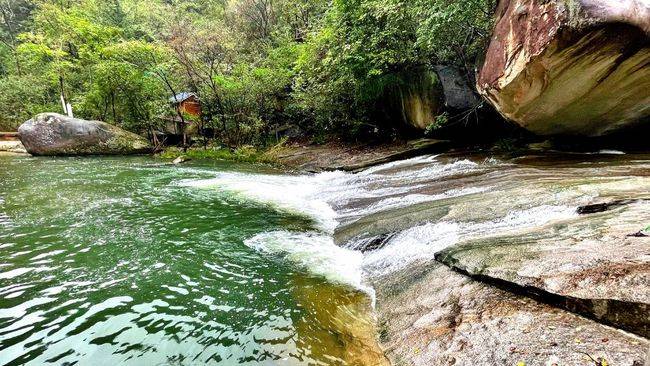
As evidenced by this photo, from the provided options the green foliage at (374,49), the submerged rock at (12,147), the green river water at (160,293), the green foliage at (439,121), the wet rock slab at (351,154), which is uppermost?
the green foliage at (374,49)

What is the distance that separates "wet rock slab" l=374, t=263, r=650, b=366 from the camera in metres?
2.93

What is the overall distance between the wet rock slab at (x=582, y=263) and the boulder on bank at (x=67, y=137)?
26.2m

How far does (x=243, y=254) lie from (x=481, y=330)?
4.81 meters

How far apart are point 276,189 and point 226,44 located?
541 inches

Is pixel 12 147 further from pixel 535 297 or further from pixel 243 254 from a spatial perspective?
pixel 535 297

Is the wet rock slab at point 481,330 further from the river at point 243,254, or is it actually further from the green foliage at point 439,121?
the green foliage at point 439,121

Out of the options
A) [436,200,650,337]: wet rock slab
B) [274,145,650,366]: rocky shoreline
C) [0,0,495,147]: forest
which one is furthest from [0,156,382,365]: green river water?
[0,0,495,147]: forest

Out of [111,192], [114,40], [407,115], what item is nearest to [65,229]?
[111,192]

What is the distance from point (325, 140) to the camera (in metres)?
24.0

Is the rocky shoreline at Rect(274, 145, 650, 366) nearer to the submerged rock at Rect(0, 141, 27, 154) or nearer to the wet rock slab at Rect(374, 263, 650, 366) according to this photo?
the wet rock slab at Rect(374, 263, 650, 366)

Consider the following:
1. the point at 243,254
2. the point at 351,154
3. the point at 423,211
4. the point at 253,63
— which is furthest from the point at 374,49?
the point at 253,63

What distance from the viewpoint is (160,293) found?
217 inches

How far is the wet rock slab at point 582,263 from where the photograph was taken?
312 cm

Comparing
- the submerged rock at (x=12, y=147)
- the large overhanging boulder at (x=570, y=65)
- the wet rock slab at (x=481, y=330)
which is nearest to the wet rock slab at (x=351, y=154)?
the large overhanging boulder at (x=570, y=65)
